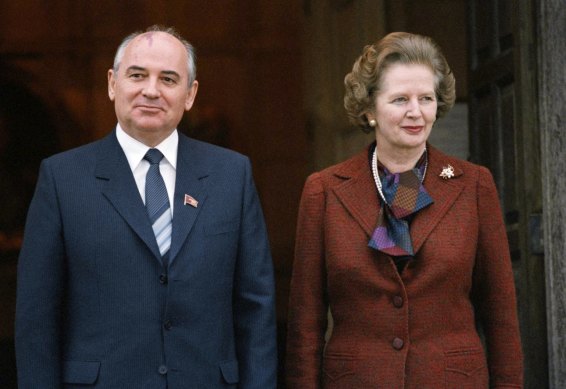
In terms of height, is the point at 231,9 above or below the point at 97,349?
above

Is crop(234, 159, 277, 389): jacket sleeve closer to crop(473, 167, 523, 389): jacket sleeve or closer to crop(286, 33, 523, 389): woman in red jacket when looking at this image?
crop(286, 33, 523, 389): woman in red jacket

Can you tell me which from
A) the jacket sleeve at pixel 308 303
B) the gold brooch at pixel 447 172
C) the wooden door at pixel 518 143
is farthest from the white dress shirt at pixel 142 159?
the wooden door at pixel 518 143

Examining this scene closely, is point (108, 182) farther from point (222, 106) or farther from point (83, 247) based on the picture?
point (222, 106)

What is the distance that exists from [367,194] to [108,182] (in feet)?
2.80

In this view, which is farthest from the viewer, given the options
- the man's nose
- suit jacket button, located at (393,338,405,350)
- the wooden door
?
the wooden door

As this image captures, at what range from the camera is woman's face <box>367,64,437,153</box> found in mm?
3645

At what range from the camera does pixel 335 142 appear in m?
6.70

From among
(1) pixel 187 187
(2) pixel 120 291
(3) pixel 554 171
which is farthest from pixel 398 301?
(3) pixel 554 171

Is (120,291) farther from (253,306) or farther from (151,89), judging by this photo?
(151,89)

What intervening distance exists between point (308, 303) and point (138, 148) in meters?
0.74

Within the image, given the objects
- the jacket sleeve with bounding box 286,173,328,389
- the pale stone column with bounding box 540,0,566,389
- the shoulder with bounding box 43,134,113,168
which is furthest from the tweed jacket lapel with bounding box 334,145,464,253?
the pale stone column with bounding box 540,0,566,389

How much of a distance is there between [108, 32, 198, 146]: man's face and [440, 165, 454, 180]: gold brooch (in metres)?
0.88

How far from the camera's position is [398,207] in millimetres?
3686

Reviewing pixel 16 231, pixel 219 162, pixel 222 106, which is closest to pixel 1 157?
pixel 16 231
